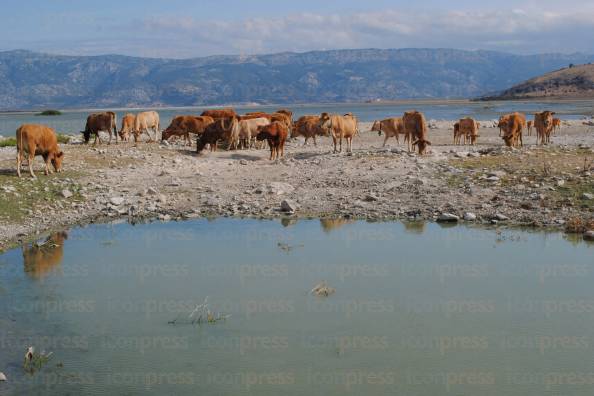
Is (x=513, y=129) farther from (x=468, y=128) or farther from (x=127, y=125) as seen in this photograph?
(x=127, y=125)

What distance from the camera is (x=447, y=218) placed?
49.8 feet

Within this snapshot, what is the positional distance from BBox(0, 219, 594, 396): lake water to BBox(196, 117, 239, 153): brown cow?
9.46 meters

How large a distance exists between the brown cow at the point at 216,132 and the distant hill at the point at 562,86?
10994 centimetres

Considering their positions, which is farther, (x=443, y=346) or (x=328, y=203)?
(x=328, y=203)

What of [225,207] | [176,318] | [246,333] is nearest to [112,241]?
[225,207]

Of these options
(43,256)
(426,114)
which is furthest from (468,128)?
(426,114)

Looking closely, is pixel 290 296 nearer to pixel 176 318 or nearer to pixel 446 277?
pixel 176 318

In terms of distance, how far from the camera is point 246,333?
9281 mm

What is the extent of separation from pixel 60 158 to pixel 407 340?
41.0 ft

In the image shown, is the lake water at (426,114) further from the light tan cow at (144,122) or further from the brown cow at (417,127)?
the brown cow at (417,127)

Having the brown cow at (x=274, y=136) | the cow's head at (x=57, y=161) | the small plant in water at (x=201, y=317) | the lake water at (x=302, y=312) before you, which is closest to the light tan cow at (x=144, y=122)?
the brown cow at (x=274, y=136)

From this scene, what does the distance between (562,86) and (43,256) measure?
452 feet

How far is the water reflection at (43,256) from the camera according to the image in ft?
39.8

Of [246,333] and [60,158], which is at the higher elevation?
[60,158]
